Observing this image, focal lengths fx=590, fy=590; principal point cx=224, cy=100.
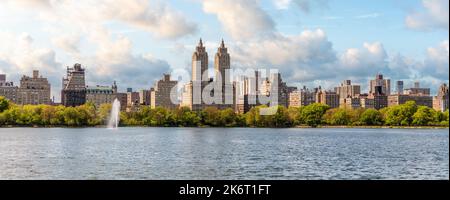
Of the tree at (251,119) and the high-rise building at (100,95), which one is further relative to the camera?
the high-rise building at (100,95)

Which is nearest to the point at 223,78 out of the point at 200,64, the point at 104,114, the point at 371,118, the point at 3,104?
the point at 200,64

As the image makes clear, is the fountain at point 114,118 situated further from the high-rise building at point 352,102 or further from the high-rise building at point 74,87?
the high-rise building at point 352,102

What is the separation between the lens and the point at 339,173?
834 inches

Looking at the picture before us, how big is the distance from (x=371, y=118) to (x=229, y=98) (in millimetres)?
31346

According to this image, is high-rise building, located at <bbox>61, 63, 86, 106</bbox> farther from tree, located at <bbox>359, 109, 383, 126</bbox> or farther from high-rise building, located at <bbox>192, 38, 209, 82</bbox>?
tree, located at <bbox>359, 109, 383, 126</bbox>

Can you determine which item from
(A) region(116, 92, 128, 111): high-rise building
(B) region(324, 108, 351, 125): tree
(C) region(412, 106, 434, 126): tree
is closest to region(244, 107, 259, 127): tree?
(B) region(324, 108, 351, 125): tree

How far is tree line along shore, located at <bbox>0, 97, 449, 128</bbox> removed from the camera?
91125 mm

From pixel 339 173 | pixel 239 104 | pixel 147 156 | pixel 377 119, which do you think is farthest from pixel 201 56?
pixel 339 173

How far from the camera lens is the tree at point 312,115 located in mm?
107875

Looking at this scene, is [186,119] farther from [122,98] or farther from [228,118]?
[122,98]

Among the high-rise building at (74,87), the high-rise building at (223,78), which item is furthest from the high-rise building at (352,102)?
the high-rise building at (74,87)

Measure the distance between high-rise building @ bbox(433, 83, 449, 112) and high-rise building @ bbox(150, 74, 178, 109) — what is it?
56305 mm
